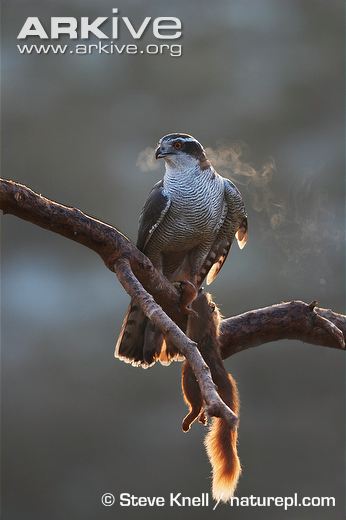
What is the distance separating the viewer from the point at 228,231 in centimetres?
523

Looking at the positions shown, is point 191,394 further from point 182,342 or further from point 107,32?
point 107,32

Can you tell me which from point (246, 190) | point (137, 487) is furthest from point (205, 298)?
point (137, 487)

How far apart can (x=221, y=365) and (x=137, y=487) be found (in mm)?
5125

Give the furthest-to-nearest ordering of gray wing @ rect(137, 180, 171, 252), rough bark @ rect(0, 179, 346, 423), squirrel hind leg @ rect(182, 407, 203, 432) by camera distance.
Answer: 1. gray wing @ rect(137, 180, 171, 252)
2. squirrel hind leg @ rect(182, 407, 203, 432)
3. rough bark @ rect(0, 179, 346, 423)

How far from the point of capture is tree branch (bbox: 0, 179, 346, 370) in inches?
153

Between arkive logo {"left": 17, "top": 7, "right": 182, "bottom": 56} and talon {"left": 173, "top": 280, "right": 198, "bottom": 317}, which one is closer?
talon {"left": 173, "top": 280, "right": 198, "bottom": 317}

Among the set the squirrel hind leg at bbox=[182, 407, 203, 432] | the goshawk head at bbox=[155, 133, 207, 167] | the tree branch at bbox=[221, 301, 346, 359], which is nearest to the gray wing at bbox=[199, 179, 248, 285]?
the goshawk head at bbox=[155, 133, 207, 167]

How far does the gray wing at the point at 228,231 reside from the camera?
5180 mm

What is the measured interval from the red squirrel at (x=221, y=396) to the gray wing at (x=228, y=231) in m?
0.62

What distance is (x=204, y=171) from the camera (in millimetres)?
5133

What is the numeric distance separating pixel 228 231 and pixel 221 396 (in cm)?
123

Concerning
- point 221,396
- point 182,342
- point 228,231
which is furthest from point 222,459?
point 228,231

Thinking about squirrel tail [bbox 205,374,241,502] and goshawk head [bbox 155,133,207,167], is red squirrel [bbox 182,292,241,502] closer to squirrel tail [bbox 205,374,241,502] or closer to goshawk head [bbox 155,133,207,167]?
squirrel tail [bbox 205,374,241,502]

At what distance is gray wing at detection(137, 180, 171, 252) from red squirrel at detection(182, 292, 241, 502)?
0.52 metres
